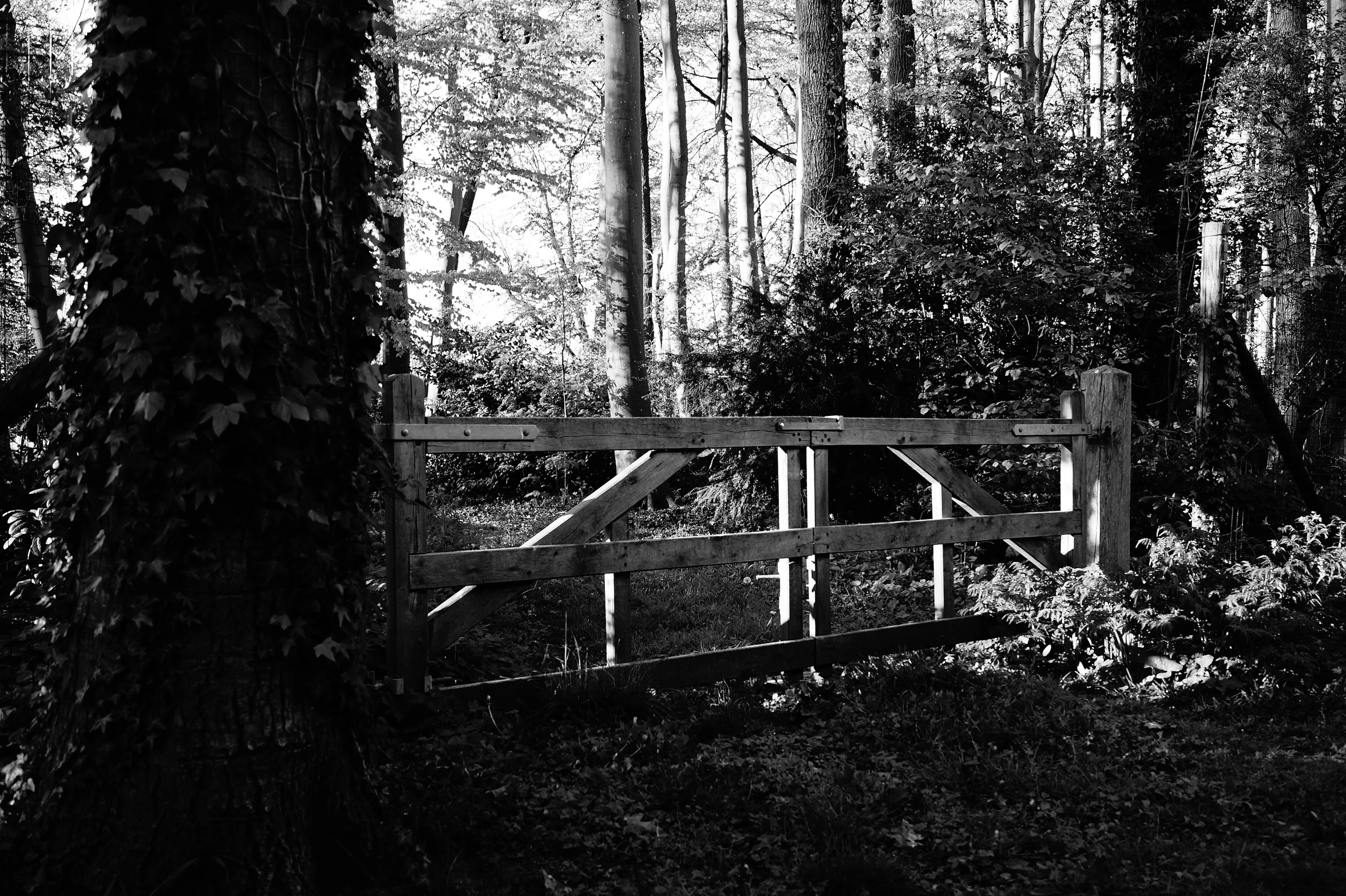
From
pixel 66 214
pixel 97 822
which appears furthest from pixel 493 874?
pixel 66 214

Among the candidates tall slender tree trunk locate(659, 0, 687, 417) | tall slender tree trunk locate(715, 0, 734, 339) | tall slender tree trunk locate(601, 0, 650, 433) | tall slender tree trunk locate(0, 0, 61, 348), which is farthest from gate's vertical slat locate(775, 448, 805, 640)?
tall slender tree trunk locate(659, 0, 687, 417)

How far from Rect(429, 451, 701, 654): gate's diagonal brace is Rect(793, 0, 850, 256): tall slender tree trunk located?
24.6ft

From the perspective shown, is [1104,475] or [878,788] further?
[1104,475]

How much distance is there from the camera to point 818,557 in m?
5.46

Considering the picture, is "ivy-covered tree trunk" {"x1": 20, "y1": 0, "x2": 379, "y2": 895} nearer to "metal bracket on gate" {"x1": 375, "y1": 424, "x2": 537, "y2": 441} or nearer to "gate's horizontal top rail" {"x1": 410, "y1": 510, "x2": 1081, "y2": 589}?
"metal bracket on gate" {"x1": 375, "y1": 424, "x2": 537, "y2": 441}

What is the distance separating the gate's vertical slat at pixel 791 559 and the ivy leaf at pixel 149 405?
3.39 meters

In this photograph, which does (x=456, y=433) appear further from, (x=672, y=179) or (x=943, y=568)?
(x=672, y=179)

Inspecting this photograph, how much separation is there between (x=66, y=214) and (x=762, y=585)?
6.39 metres

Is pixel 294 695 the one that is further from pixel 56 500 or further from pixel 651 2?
pixel 651 2

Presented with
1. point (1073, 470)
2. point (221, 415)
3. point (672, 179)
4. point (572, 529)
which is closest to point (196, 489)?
point (221, 415)

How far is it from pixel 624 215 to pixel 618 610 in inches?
326

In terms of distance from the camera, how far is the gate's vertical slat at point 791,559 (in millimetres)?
5414

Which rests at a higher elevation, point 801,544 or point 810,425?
point 810,425

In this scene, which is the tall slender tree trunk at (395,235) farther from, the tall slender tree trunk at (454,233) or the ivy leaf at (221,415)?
the ivy leaf at (221,415)
